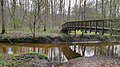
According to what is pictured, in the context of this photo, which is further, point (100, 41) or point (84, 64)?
point (100, 41)

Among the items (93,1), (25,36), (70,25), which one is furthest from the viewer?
(93,1)

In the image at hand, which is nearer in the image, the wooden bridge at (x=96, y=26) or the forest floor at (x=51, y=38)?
the wooden bridge at (x=96, y=26)

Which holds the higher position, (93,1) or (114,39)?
(93,1)

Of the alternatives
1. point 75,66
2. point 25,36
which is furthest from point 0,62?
point 25,36

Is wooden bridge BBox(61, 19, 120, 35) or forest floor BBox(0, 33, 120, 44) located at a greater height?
wooden bridge BBox(61, 19, 120, 35)

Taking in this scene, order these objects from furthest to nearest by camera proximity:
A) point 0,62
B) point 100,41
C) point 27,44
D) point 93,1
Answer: point 93,1 < point 100,41 < point 27,44 < point 0,62

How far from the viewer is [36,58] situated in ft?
38.1

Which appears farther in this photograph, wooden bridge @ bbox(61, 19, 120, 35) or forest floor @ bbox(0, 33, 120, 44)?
forest floor @ bbox(0, 33, 120, 44)

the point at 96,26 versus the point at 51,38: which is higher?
the point at 96,26

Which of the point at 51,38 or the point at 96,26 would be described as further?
the point at 51,38

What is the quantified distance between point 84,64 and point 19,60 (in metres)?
3.27

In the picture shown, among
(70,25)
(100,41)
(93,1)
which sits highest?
(93,1)

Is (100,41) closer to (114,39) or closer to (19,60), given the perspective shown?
(114,39)

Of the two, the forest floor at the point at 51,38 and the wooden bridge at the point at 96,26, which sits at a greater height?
the wooden bridge at the point at 96,26
